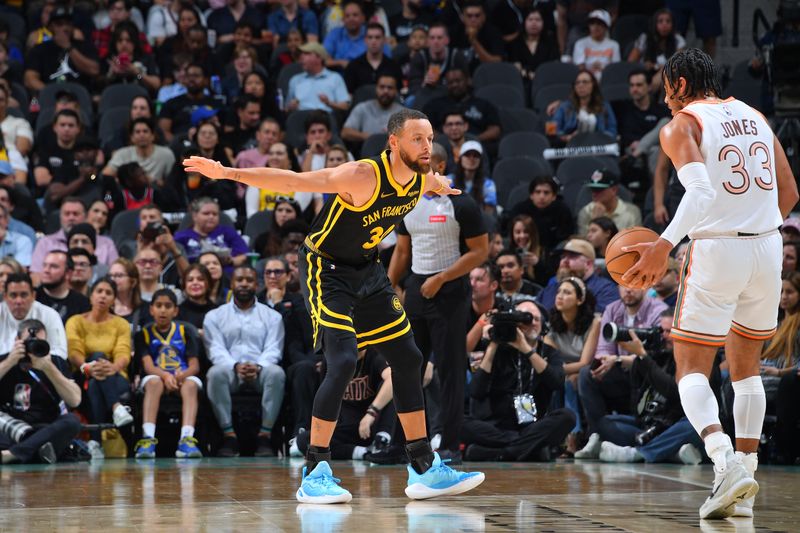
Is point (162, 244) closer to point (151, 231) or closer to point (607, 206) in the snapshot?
point (151, 231)

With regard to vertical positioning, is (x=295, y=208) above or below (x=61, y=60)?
below

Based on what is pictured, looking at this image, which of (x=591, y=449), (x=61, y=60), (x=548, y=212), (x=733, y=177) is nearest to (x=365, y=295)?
(x=733, y=177)

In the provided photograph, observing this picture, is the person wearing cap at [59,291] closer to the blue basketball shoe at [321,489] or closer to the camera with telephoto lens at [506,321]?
the camera with telephoto lens at [506,321]

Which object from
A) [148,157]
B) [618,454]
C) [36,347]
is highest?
[148,157]

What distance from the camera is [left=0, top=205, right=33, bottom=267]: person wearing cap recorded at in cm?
1105

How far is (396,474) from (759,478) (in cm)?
218

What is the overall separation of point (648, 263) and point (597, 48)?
9.76m

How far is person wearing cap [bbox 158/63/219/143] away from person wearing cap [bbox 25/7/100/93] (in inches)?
55.4

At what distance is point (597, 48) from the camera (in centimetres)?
1438

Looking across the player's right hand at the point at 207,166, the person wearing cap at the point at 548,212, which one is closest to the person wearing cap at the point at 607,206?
the person wearing cap at the point at 548,212

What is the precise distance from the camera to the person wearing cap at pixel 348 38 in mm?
14883

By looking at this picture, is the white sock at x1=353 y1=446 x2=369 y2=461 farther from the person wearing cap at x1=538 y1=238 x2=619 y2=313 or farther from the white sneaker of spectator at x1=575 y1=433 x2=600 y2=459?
the person wearing cap at x1=538 y1=238 x2=619 y2=313

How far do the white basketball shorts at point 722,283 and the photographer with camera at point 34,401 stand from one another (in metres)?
5.04

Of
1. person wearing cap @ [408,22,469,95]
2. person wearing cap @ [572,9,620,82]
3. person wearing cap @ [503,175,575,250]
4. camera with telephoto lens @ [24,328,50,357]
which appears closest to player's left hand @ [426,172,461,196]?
camera with telephoto lens @ [24,328,50,357]
